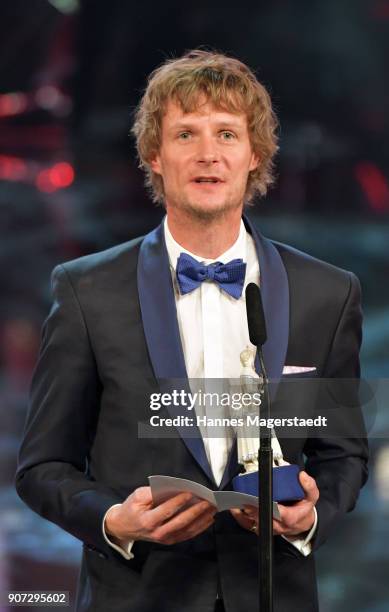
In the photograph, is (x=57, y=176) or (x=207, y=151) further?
(x=57, y=176)

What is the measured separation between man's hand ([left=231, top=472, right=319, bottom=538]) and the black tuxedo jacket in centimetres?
11

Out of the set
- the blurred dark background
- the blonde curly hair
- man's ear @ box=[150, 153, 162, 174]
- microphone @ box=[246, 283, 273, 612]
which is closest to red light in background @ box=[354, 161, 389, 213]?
the blurred dark background

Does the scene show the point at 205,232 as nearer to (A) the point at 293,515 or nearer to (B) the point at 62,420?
(B) the point at 62,420

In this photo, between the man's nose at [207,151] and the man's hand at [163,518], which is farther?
the man's nose at [207,151]

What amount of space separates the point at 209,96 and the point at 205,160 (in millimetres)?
183

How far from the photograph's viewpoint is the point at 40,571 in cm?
414

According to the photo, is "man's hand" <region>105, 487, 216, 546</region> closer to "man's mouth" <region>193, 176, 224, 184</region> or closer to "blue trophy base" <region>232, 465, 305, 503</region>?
"blue trophy base" <region>232, 465, 305, 503</region>

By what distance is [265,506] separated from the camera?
6.93 ft

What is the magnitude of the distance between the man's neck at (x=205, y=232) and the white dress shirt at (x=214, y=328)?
2cm

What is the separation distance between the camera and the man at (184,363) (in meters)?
2.45

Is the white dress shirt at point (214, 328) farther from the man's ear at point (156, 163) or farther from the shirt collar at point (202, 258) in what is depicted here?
the man's ear at point (156, 163)

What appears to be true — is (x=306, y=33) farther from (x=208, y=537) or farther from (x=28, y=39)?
(x=208, y=537)

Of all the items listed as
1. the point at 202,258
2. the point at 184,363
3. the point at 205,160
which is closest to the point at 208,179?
the point at 205,160

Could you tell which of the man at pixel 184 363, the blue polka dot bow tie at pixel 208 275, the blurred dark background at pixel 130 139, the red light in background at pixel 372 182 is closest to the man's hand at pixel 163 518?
the man at pixel 184 363
